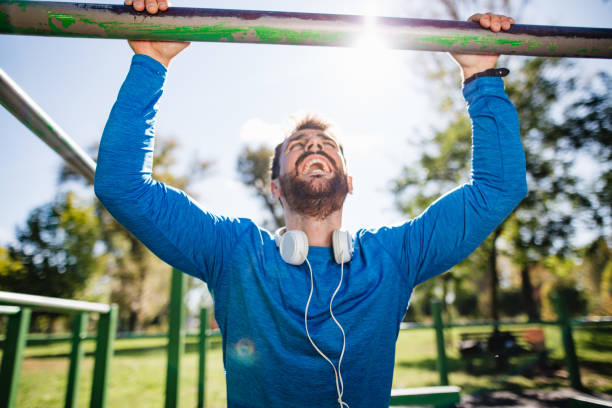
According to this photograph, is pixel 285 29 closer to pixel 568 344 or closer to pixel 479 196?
pixel 479 196

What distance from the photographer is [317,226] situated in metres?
1.67

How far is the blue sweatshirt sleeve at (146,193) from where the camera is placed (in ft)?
3.78

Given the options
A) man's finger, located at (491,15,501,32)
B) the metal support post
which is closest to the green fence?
the metal support post

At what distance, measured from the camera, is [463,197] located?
1.47 metres

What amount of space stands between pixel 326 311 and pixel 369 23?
1033 millimetres

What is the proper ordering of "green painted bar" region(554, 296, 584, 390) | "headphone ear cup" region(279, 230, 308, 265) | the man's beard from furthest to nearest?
"green painted bar" region(554, 296, 584, 390)
the man's beard
"headphone ear cup" region(279, 230, 308, 265)

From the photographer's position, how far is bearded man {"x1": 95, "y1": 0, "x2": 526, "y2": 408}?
1.20 m

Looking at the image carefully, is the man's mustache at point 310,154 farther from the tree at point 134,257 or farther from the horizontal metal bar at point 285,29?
the tree at point 134,257

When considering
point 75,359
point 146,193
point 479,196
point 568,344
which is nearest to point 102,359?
point 75,359

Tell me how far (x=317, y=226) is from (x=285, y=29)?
2.91 ft

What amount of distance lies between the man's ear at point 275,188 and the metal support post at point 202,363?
3.93m

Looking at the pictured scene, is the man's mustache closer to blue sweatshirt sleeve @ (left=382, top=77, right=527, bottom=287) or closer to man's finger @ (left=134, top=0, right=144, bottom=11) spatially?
blue sweatshirt sleeve @ (left=382, top=77, right=527, bottom=287)

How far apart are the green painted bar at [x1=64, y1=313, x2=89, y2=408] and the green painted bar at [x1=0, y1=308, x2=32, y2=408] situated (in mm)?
877

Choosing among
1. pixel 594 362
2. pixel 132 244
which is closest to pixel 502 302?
pixel 594 362
